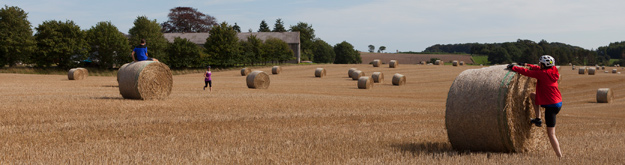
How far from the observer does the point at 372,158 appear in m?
7.96

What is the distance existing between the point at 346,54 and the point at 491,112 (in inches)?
5045

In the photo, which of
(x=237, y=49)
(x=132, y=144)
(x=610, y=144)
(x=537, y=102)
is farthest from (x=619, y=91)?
(x=237, y=49)

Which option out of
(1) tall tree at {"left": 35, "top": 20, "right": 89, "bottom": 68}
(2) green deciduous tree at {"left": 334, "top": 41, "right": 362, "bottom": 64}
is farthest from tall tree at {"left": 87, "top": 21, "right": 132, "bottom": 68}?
(2) green deciduous tree at {"left": 334, "top": 41, "right": 362, "bottom": 64}

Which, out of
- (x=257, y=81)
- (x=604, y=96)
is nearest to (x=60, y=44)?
(x=257, y=81)

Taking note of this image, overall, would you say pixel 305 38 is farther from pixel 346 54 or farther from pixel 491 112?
pixel 491 112

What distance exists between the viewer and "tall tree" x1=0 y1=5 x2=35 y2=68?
5709 centimetres

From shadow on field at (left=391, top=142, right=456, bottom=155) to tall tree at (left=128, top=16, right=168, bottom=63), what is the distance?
65.0 meters

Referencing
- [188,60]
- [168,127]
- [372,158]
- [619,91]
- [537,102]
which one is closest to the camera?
[372,158]

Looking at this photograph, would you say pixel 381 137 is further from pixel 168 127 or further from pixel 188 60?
pixel 188 60

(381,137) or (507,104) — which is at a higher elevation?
(507,104)

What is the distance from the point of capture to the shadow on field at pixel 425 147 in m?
8.84

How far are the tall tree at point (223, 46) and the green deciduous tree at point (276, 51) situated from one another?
325 inches

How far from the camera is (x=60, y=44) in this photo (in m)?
60.5

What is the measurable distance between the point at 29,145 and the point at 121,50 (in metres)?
60.5
